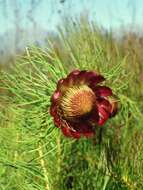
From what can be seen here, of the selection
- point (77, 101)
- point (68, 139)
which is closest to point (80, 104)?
point (77, 101)

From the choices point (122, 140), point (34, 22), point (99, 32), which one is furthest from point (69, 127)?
point (34, 22)

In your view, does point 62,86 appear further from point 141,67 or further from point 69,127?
point 141,67

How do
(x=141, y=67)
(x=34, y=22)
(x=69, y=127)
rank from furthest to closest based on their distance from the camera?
(x=34, y=22), (x=141, y=67), (x=69, y=127)

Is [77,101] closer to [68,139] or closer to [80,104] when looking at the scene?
[80,104]
